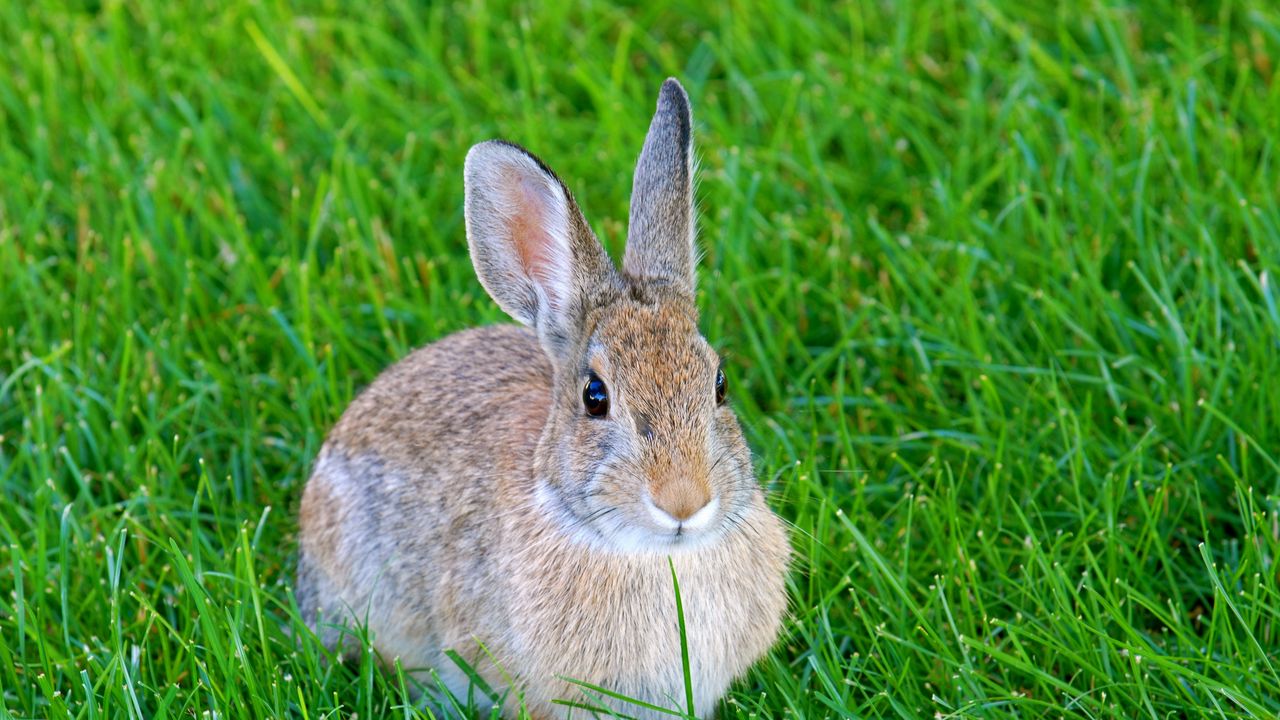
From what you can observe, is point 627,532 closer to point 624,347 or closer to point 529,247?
point 624,347

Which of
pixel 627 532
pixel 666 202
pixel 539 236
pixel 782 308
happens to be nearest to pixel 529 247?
pixel 539 236

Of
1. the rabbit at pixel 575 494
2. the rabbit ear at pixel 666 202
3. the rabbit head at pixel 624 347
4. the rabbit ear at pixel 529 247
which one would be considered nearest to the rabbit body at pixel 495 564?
the rabbit at pixel 575 494

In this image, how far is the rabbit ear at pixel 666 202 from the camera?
395 centimetres

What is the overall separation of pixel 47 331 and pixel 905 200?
2930 millimetres

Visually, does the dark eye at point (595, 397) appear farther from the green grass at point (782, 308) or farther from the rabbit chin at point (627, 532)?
the green grass at point (782, 308)

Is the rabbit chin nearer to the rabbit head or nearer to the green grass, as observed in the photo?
the rabbit head

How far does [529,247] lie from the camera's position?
4.08m

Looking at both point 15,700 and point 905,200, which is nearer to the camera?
point 15,700

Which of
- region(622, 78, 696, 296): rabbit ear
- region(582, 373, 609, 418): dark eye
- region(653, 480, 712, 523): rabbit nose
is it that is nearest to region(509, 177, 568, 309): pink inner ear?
region(622, 78, 696, 296): rabbit ear

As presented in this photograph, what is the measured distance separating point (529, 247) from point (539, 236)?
0.04 metres

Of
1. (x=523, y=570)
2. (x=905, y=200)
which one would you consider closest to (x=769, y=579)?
(x=523, y=570)

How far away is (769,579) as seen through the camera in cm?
405

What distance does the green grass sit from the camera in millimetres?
4062

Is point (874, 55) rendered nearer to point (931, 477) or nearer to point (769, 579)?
point (931, 477)
